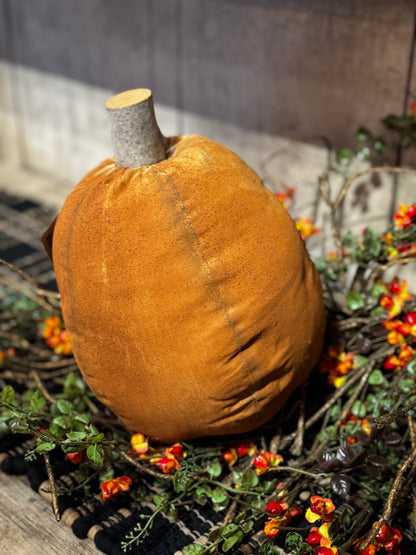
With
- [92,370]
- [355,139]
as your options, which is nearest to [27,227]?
[355,139]

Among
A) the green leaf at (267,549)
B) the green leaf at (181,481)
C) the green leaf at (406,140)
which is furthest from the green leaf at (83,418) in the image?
the green leaf at (406,140)

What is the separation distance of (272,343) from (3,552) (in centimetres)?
75

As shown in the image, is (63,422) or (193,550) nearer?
(193,550)

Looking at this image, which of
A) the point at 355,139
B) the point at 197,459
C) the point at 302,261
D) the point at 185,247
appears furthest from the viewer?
the point at 355,139

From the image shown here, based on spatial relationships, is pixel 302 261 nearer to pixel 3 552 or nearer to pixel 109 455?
pixel 109 455

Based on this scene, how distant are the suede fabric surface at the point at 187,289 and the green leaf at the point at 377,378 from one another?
0.27 metres

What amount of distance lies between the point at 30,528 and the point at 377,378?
0.92 metres

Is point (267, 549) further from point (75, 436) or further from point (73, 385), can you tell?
point (73, 385)

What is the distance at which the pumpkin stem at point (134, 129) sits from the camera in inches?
54.0

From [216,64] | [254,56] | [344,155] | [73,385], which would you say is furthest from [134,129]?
[216,64]

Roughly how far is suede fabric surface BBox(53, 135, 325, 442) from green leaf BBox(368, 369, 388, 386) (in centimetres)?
27

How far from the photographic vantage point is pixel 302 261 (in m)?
1.42

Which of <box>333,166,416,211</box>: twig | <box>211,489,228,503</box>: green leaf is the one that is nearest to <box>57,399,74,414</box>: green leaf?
<box>211,489,228,503</box>: green leaf

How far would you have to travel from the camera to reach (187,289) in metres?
1.30
